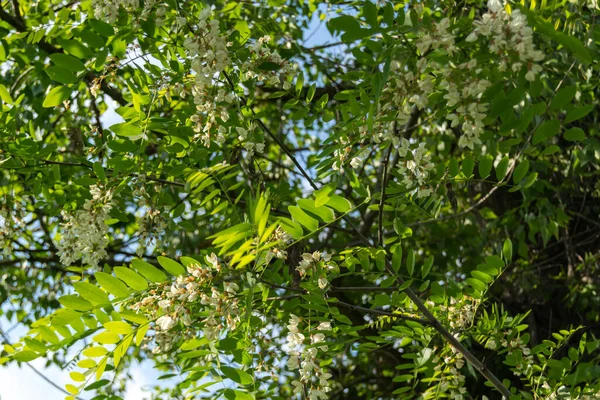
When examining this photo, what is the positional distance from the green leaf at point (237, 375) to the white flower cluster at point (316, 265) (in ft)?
0.71

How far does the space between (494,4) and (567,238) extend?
262cm

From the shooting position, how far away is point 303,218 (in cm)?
125

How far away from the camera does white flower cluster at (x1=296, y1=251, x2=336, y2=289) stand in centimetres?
134

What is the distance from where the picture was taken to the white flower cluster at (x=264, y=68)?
5.33 ft

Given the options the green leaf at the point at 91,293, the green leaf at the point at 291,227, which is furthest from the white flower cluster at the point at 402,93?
the green leaf at the point at 91,293

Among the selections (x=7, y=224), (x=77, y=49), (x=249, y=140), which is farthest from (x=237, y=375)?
(x=7, y=224)

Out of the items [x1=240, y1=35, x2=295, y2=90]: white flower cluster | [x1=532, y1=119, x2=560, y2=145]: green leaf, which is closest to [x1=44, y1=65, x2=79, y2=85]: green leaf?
[x1=240, y1=35, x2=295, y2=90]: white flower cluster

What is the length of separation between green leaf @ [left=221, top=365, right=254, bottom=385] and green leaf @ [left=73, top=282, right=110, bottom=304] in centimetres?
26

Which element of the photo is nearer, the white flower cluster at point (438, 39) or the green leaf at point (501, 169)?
the white flower cluster at point (438, 39)

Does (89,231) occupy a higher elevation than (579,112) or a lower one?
higher

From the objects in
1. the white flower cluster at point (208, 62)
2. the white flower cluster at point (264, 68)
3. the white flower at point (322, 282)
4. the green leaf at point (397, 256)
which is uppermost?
the white flower cluster at point (264, 68)

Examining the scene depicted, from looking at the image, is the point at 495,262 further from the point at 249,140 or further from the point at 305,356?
the point at 249,140

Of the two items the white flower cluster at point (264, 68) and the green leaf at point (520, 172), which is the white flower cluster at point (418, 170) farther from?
the white flower cluster at point (264, 68)

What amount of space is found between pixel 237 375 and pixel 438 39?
0.71 metres
